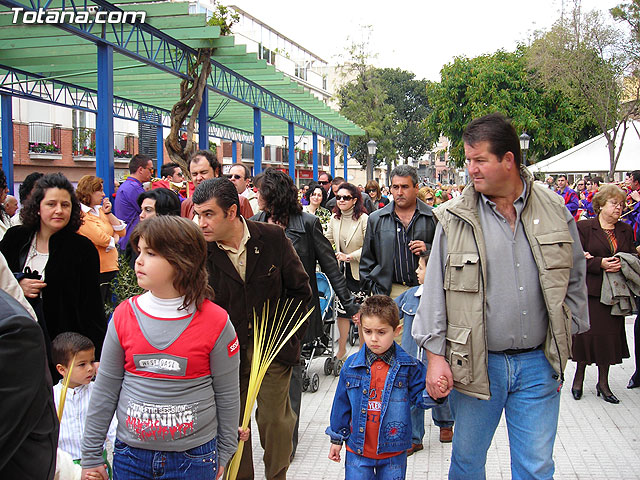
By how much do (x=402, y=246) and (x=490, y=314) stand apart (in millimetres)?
2248

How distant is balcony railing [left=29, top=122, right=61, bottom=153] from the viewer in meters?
28.6

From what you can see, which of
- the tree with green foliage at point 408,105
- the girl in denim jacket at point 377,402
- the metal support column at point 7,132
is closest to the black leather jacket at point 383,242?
the girl in denim jacket at point 377,402

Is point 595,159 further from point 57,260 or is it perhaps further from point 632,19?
point 57,260

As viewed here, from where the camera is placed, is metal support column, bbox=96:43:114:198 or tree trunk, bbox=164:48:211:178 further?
tree trunk, bbox=164:48:211:178

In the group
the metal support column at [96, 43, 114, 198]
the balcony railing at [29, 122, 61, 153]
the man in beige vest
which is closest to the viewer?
the man in beige vest

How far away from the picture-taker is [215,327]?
112 inches

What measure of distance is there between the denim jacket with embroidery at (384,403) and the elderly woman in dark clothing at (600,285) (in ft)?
10.6

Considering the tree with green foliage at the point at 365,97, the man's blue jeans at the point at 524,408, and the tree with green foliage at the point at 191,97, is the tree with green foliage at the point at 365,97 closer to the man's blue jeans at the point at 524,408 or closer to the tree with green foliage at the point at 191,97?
the tree with green foliage at the point at 191,97

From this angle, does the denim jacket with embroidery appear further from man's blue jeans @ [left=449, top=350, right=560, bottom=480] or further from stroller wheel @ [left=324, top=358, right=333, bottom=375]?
→ stroller wheel @ [left=324, top=358, right=333, bottom=375]

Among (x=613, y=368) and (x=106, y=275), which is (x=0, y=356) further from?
(x=613, y=368)

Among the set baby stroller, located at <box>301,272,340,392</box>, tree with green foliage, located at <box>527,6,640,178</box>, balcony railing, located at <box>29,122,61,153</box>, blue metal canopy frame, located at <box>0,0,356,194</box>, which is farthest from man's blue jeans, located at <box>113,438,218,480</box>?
balcony railing, located at <box>29,122,61,153</box>

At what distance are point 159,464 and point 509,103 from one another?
4169 centimetres

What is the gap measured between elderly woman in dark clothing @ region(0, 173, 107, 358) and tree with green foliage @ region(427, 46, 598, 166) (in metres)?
38.1

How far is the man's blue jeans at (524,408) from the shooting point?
3246 mm
